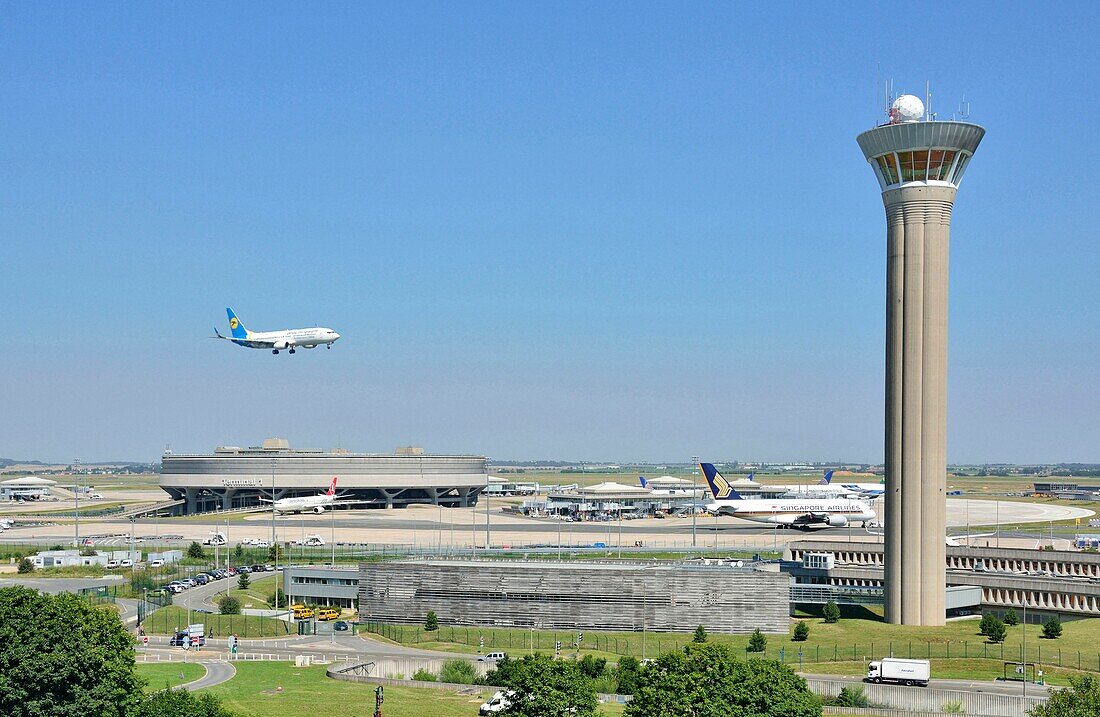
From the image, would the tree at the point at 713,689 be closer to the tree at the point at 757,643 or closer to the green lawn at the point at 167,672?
the tree at the point at 757,643

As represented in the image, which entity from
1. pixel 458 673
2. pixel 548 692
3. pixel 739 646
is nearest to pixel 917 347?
pixel 739 646

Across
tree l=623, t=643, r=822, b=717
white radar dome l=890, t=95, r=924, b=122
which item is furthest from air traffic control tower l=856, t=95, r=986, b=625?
tree l=623, t=643, r=822, b=717

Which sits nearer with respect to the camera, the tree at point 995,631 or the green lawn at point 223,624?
the tree at point 995,631

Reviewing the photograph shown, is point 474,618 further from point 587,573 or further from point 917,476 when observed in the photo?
point 917,476

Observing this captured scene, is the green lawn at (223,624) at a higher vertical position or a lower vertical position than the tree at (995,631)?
lower

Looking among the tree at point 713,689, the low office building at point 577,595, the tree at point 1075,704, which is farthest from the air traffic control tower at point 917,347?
the tree at point 713,689

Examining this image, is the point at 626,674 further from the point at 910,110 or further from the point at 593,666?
the point at 910,110

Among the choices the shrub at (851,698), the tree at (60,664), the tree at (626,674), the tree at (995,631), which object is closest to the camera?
the tree at (60,664)
